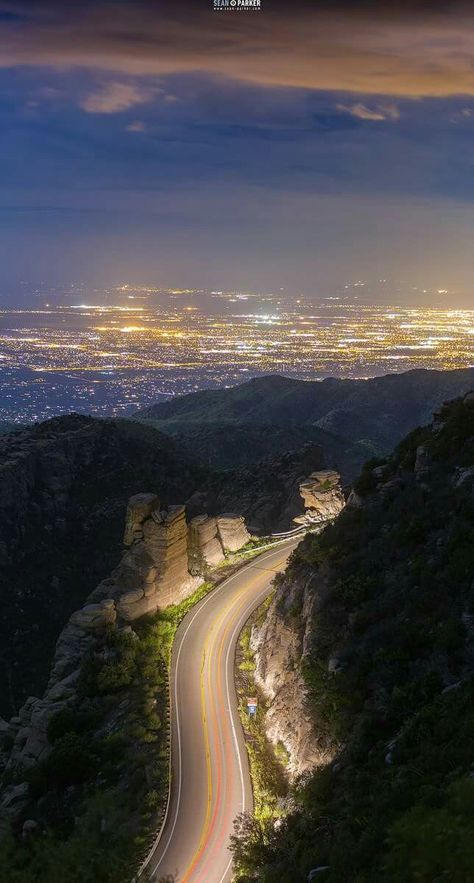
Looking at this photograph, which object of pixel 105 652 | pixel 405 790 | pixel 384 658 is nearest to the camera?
pixel 405 790

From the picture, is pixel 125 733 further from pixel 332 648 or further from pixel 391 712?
pixel 391 712

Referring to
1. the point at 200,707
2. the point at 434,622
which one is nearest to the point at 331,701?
the point at 434,622

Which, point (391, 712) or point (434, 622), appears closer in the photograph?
point (391, 712)

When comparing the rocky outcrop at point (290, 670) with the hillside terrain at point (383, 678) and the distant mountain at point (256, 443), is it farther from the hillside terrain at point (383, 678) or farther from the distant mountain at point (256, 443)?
the distant mountain at point (256, 443)

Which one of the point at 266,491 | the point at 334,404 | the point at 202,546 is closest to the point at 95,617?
the point at 202,546

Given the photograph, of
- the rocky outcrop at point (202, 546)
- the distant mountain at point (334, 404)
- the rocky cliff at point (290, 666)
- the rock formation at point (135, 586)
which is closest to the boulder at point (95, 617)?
the rock formation at point (135, 586)

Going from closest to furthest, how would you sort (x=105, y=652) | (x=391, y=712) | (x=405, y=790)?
(x=405, y=790), (x=391, y=712), (x=105, y=652)

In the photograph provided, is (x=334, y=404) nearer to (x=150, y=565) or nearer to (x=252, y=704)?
(x=150, y=565)
